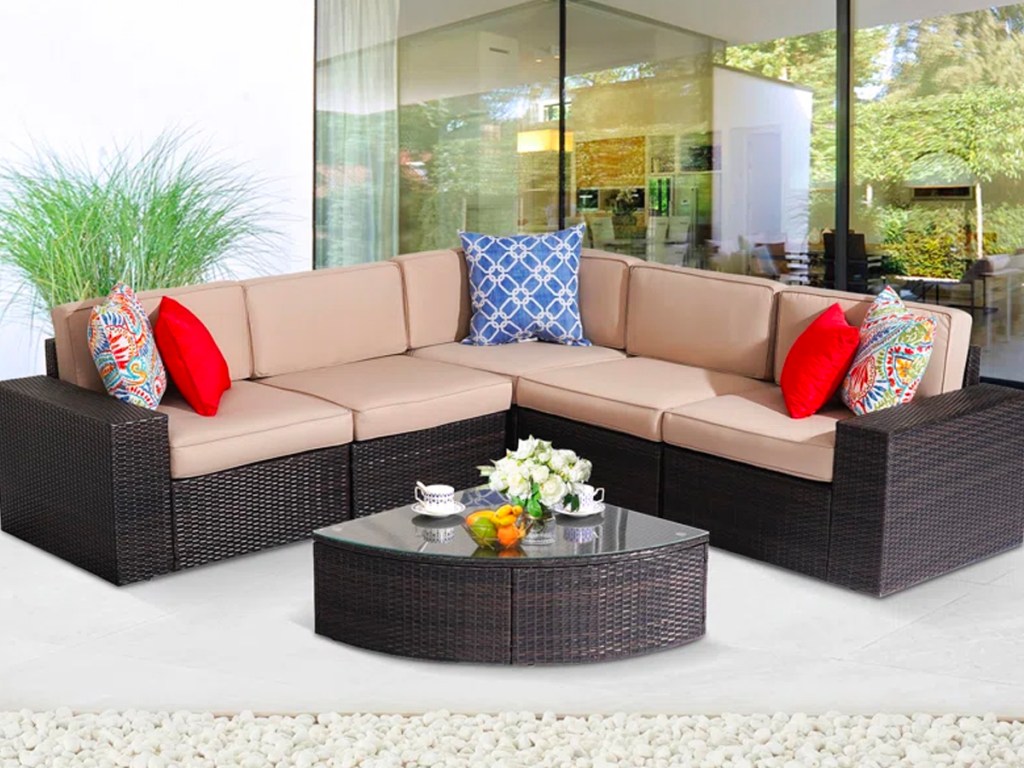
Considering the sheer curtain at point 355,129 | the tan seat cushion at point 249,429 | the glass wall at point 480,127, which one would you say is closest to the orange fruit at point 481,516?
the tan seat cushion at point 249,429

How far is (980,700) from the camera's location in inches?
124

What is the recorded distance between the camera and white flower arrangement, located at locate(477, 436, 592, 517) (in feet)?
11.1

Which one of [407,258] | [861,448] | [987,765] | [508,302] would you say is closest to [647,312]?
[508,302]

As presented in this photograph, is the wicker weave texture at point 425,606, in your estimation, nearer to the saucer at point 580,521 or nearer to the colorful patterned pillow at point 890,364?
the saucer at point 580,521

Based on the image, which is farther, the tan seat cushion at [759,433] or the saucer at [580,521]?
the tan seat cushion at [759,433]

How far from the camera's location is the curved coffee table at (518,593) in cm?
332

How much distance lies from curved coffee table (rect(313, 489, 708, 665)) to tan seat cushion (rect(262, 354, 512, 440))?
1.03 m

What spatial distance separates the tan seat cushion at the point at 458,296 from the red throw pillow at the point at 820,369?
1.23 m

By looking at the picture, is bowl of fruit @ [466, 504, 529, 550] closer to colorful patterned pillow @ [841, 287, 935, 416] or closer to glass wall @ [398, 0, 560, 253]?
colorful patterned pillow @ [841, 287, 935, 416]

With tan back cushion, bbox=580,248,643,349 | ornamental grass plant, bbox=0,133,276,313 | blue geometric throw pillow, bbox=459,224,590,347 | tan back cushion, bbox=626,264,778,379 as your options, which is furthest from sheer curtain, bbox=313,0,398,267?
tan back cushion, bbox=626,264,778,379

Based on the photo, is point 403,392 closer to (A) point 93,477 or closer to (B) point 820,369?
(A) point 93,477

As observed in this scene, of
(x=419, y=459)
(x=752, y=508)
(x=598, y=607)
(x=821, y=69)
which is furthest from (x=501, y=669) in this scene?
(x=821, y=69)

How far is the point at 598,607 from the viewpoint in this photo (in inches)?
132

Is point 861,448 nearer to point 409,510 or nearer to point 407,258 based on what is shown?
point 409,510
